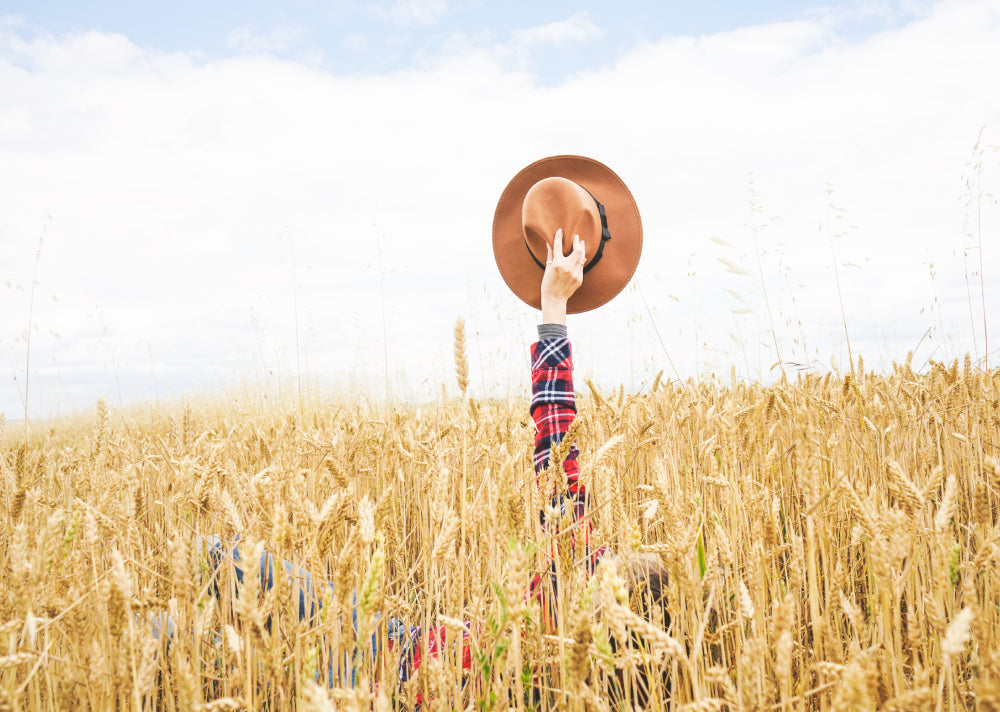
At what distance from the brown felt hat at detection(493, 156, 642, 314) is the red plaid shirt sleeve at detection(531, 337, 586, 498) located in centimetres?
38

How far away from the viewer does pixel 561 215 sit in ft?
6.63

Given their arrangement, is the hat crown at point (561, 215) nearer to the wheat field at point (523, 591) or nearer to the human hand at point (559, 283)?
the human hand at point (559, 283)

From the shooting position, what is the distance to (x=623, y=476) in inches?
85.8

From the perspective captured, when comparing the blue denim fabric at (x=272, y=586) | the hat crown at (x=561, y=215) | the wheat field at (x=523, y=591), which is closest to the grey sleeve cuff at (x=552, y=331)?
the wheat field at (x=523, y=591)

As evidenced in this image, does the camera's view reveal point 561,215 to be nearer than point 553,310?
No

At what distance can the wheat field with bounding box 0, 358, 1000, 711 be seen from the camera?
30.8 inches

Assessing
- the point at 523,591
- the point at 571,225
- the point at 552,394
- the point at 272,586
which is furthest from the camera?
the point at 571,225

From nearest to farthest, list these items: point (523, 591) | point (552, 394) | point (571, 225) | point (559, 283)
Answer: point (523, 591) → point (552, 394) → point (559, 283) → point (571, 225)

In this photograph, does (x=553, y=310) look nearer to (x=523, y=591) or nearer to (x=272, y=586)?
(x=272, y=586)

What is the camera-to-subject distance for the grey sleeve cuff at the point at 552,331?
184 centimetres

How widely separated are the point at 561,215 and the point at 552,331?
1.44ft

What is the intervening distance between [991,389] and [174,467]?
356 centimetres

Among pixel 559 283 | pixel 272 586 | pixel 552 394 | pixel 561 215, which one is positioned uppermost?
pixel 561 215

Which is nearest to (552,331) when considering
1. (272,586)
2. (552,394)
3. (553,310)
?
(553,310)
